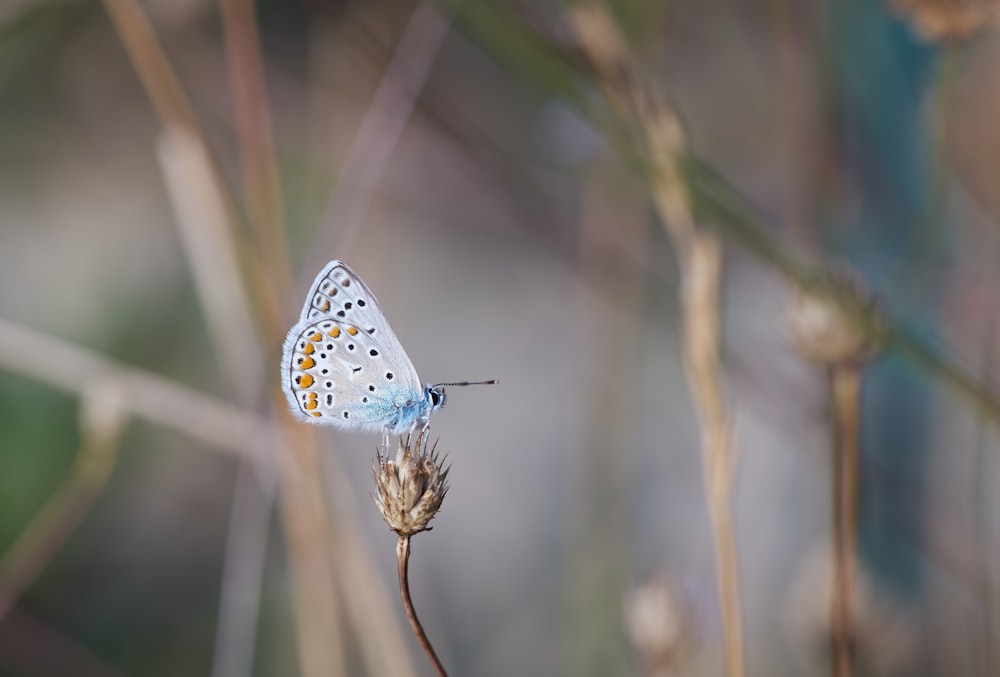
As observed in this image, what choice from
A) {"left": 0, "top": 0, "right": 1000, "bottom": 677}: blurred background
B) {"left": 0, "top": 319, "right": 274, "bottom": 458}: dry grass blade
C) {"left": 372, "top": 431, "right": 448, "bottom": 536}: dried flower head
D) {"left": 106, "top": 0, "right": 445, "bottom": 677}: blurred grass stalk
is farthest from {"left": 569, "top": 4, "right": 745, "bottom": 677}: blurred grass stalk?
{"left": 0, "top": 319, "right": 274, "bottom": 458}: dry grass blade

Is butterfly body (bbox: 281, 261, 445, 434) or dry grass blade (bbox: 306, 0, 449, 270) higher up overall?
dry grass blade (bbox: 306, 0, 449, 270)

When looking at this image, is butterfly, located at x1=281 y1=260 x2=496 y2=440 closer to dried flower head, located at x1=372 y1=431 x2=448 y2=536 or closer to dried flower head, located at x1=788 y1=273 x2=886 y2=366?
dried flower head, located at x1=372 y1=431 x2=448 y2=536

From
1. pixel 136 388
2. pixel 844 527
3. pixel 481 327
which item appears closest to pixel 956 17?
pixel 844 527

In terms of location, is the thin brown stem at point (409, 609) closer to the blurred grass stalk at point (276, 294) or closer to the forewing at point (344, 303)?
the forewing at point (344, 303)

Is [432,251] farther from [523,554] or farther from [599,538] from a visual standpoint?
[599,538]

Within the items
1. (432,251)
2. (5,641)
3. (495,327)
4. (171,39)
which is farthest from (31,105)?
(5,641)

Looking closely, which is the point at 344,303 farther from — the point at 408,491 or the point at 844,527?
the point at 844,527

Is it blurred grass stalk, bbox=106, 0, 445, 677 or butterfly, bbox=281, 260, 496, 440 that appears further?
blurred grass stalk, bbox=106, 0, 445, 677
